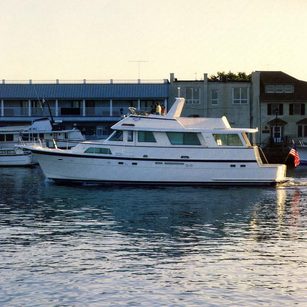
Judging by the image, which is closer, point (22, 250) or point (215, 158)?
point (22, 250)

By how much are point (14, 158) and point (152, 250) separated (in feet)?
151

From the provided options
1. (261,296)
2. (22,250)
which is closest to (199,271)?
(261,296)

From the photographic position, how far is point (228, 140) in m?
43.1

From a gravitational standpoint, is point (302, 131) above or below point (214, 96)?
below

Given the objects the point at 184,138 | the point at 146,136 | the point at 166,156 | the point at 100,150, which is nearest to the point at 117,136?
the point at 100,150

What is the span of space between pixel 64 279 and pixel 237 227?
33.3ft

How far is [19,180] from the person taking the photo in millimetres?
49969

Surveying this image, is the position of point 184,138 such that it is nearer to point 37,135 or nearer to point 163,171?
point 163,171

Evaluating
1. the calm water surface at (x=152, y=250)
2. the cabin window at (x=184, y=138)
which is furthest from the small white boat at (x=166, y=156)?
the calm water surface at (x=152, y=250)

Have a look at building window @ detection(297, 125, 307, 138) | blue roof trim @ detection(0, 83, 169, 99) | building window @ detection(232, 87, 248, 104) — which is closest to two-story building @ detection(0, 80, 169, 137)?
blue roof trim @ detection(0, 83, 169, 99)

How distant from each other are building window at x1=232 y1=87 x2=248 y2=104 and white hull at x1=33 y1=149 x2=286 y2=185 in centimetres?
4458

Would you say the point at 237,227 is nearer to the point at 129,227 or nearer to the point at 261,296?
the point at 129,227

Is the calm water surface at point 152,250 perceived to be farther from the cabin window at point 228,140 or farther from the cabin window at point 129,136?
the cabin window at point 228,140

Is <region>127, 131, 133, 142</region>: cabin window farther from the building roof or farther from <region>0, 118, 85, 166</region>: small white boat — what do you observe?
the building roof
